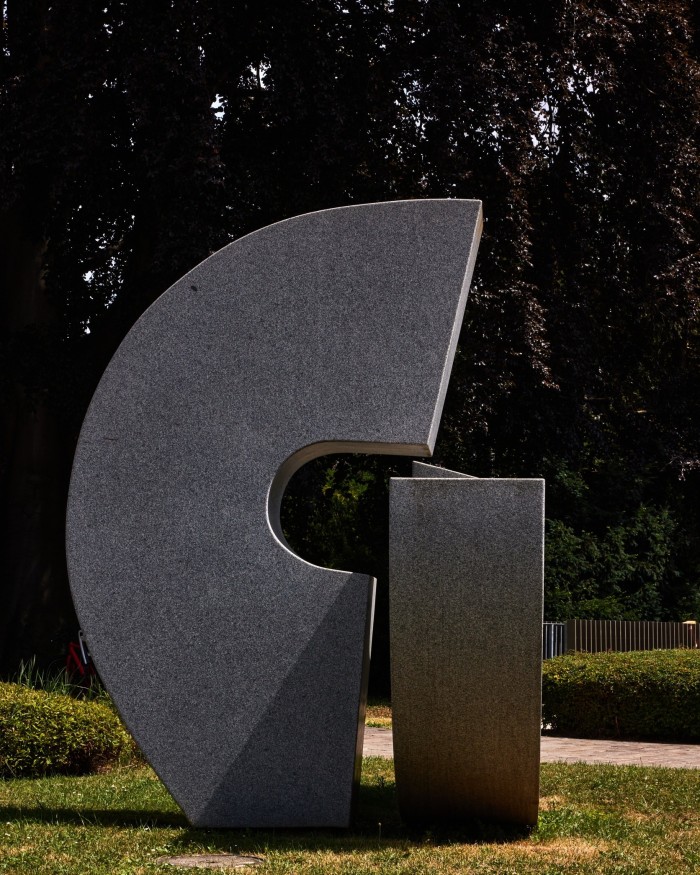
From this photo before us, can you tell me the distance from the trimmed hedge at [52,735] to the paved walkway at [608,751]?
8.89ft

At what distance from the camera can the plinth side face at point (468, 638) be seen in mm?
6109

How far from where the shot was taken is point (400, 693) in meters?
6.25

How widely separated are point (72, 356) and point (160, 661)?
24.8 feet

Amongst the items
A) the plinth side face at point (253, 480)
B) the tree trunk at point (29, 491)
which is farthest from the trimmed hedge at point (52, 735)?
the tree trunk at point (29, 491)

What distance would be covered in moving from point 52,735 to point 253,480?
4.10 meters

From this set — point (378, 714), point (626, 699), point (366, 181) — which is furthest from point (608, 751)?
point (366, 181)

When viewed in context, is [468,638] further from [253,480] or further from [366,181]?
[366,181]

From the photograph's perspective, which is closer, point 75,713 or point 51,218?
point 75,713

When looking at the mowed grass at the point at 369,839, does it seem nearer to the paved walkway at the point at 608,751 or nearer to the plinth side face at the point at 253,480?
the plinth side face at the point at 253,480

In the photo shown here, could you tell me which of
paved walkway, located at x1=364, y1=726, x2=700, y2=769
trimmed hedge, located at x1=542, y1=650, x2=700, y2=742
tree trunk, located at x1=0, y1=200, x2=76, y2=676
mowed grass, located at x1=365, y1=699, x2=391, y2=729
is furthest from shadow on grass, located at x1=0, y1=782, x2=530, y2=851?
mowed grass, located at x1=365, y1=699, x2=391, y2=729

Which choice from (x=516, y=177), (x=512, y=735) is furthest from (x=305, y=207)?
(x=512, y=735)

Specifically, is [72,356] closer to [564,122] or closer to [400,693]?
[564,122]

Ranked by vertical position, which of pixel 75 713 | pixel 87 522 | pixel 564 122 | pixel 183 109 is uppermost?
pixel 564 122

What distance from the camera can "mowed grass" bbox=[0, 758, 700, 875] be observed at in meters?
→ 5.66
